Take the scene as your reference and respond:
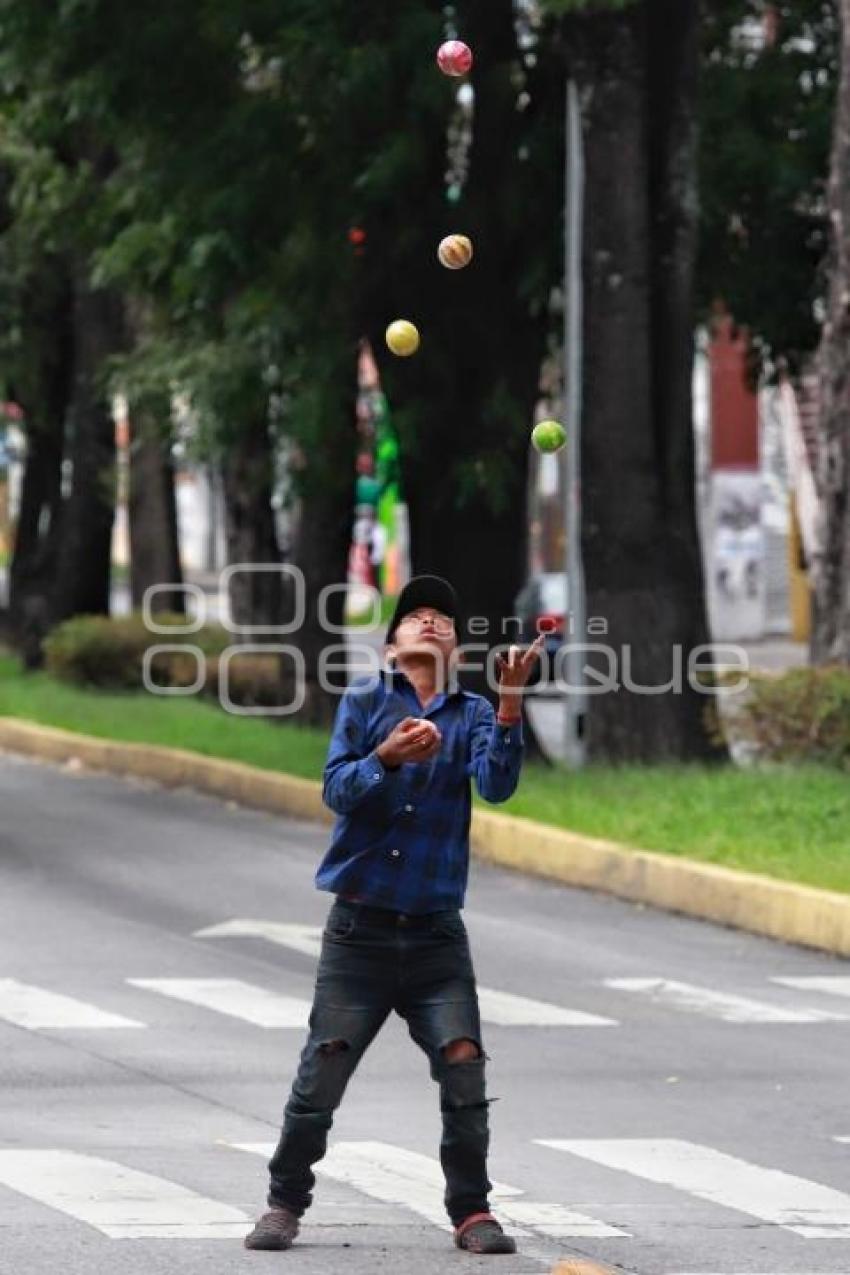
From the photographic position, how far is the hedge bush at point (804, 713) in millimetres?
19859

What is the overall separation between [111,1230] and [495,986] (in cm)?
584

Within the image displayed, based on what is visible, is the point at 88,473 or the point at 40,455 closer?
the point at 88,473

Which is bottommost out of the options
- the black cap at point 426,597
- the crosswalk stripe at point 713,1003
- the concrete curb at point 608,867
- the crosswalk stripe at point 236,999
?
the crosswalk stripe at point 236,999

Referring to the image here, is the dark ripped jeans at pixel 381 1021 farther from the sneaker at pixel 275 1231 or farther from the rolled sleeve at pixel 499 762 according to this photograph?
the rolled sleeve at pixel 499 762

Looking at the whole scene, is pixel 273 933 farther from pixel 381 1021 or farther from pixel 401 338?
pixel 381 1021

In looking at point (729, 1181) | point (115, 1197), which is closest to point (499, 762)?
point (115, 1197)

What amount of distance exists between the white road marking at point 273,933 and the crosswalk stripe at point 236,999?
48.6 inches

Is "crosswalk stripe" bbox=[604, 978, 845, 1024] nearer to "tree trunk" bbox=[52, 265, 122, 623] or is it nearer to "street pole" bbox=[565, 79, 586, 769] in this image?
"street pole" bbox=[565, 79, 586, 769]

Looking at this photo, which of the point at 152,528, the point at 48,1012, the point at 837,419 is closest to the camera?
the point at 48,1012

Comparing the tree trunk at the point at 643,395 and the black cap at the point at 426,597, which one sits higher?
the tree trunk at the point at 643,395

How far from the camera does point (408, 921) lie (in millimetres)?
8523

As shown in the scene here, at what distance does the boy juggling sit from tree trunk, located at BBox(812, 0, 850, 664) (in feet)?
42.5

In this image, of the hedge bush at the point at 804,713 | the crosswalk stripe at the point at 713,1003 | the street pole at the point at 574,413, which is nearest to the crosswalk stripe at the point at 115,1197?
the crosswalk stripe at the point at 713,1003

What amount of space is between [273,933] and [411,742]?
25.2ft
